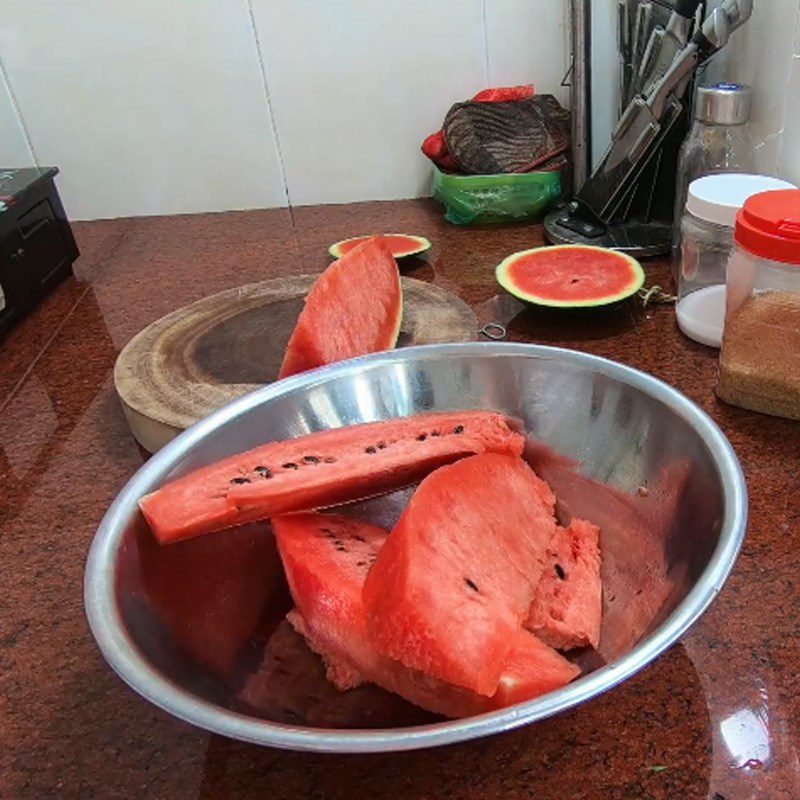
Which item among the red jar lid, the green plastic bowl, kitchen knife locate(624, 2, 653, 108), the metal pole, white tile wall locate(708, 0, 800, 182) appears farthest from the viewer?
the green plastic bowl

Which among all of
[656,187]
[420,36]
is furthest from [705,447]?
[420,36]

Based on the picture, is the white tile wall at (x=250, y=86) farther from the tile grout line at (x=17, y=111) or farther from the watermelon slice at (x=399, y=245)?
the watermelon slice at (x=399, y=245)

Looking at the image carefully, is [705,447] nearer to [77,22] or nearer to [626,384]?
[626,384]

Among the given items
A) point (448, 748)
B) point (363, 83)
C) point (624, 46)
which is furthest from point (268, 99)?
point (448, 748)

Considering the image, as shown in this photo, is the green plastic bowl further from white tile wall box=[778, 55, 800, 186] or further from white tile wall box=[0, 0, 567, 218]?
white tile wall box=[778, 55, 800, 186]

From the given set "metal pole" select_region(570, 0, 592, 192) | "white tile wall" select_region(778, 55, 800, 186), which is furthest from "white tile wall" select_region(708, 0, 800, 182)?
"metal pole" select_region(570, 0, 592, 192)

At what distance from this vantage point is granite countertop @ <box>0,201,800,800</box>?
0.47 metres

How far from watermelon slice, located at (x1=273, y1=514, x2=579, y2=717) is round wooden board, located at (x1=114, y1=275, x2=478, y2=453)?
11.3 inches

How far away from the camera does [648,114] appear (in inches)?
42.5

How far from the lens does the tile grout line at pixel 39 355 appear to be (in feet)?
3.21

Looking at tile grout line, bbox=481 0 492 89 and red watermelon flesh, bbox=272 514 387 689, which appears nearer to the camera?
red watermelon flesh, bbox=272 514 387 689

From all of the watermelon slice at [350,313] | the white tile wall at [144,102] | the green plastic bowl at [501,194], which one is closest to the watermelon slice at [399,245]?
the green plastic bowl at [501,194]

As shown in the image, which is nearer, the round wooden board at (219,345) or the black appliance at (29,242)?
the round wooden board at (219,345)

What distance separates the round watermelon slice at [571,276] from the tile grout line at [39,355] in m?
0.65
